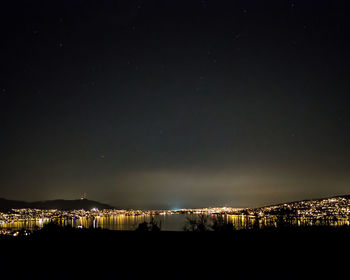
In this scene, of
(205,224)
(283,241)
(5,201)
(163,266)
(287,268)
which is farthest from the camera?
(5,201)

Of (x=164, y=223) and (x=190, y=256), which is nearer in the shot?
(x=190, y=256)

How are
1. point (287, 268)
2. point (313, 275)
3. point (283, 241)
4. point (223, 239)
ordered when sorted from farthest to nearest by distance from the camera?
point (223, 239), point (283, 241), point (287, 268), point (313, 275)

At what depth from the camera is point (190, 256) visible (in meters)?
7.77

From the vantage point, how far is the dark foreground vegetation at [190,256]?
6676 millimetres

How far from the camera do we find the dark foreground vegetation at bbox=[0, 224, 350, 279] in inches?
263

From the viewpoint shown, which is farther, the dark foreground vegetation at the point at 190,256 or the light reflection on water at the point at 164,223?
the light reflection on water at the point at 164,223

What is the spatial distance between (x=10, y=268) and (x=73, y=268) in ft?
4.71

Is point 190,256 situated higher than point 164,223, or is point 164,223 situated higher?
point 190,256

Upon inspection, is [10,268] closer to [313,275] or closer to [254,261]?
[254,261]

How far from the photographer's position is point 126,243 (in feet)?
29.1

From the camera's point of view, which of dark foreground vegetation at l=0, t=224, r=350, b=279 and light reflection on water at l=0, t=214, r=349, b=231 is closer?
dark foreground vegetation at l=0, t=224, r=350, b=279

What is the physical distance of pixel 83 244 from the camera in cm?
909

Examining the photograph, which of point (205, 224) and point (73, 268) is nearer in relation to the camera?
point (73, 268)

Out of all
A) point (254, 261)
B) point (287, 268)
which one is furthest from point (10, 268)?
point (287, 268)
